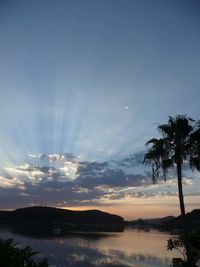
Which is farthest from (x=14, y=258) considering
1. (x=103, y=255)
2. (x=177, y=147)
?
(x=103, y=255)

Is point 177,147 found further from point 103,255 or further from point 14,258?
point 103,255

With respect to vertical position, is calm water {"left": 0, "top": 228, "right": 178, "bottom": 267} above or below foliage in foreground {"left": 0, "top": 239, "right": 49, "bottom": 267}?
above

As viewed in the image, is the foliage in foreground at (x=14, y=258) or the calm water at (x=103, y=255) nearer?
the foliage in foreground at (x=14, y=258)

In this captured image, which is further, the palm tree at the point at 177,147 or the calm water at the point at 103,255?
the calm water at the point at 103,255

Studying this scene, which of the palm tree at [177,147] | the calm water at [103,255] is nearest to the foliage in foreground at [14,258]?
the palm tree at [177,147]

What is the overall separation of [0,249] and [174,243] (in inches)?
483

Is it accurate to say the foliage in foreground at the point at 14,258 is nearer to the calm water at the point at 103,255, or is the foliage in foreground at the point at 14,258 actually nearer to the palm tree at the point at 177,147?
the palm tree at the point at 177,147

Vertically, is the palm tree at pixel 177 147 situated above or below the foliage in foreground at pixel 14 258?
above

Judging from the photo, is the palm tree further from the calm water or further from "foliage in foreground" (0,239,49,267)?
the calm water

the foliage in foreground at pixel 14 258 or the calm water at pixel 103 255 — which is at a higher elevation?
the calm water at pixel 103 255

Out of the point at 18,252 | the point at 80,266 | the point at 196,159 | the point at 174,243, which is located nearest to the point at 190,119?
the point at 196,159

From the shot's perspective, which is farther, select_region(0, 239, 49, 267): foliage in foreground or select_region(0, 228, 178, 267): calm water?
select_region(0, 228, 178, 267): calm water

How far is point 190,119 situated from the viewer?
84.0ft

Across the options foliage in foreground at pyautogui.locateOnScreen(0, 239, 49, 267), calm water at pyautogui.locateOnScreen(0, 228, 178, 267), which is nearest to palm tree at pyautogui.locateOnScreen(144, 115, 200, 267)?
foliage in foreground at pyautogui.locateOnScreen(0, 239, 49, 267)
